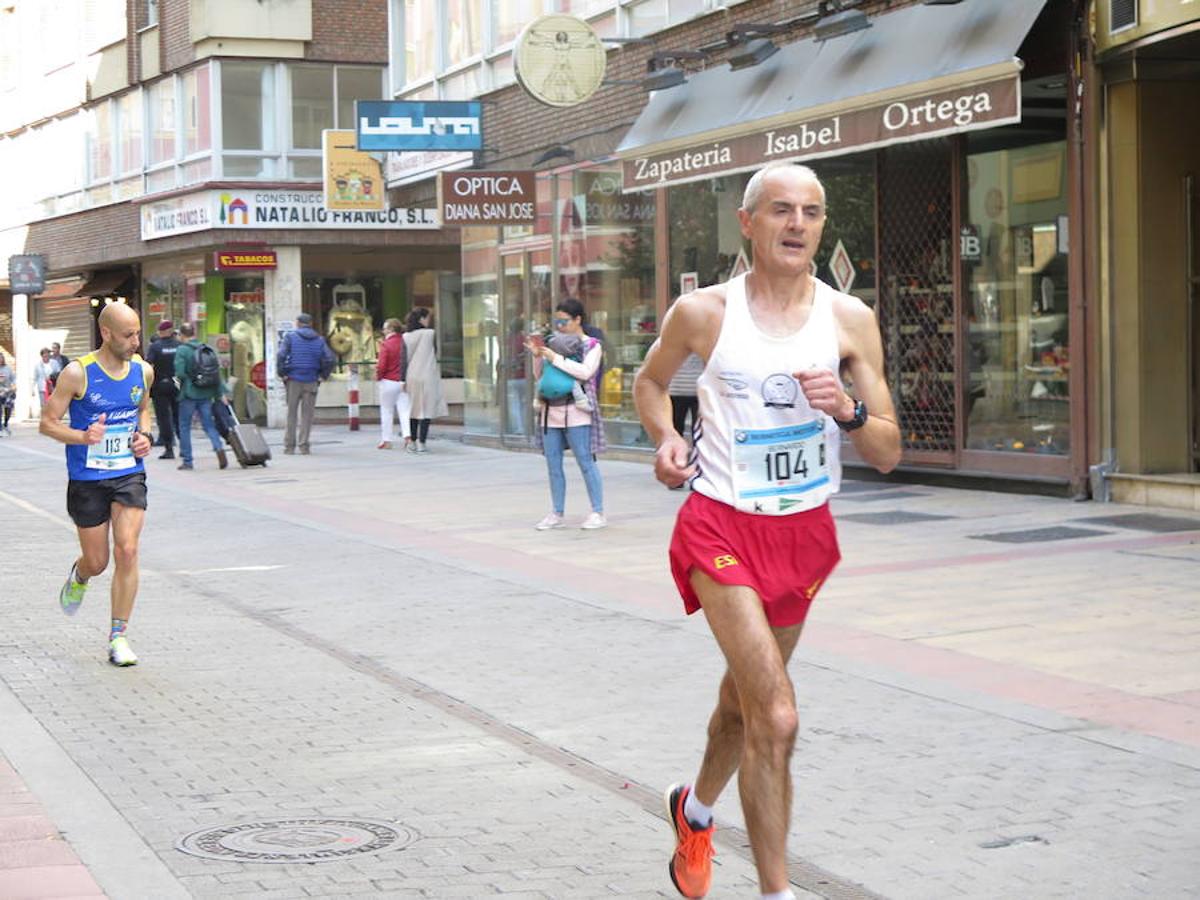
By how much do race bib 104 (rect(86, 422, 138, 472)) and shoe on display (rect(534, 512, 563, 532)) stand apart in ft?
19.9

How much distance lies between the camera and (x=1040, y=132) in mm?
16047

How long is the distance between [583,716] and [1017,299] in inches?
386

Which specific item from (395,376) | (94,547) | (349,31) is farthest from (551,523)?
(349,31)

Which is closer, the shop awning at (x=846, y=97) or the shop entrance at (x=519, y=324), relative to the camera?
the shop awning at (x=846, y=97)

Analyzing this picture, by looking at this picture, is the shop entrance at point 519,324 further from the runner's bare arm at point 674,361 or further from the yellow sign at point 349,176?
the runner's bare arm at point 674,361

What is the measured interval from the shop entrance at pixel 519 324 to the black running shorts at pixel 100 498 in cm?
1571

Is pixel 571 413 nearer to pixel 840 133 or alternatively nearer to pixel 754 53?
pixel 840 133

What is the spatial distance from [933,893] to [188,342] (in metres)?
20.5

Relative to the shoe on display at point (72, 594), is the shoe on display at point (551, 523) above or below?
below

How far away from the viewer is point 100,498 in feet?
30.3

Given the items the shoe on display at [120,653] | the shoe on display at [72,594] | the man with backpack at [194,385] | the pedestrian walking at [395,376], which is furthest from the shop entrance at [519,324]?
the shoe on display at [120,653]

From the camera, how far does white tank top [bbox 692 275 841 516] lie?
4.77 metres

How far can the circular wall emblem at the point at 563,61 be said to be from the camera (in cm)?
2056

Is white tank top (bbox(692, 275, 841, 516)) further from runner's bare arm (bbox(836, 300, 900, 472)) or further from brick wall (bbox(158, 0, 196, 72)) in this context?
brick wall (bbox(158, 0, 196, 72))
